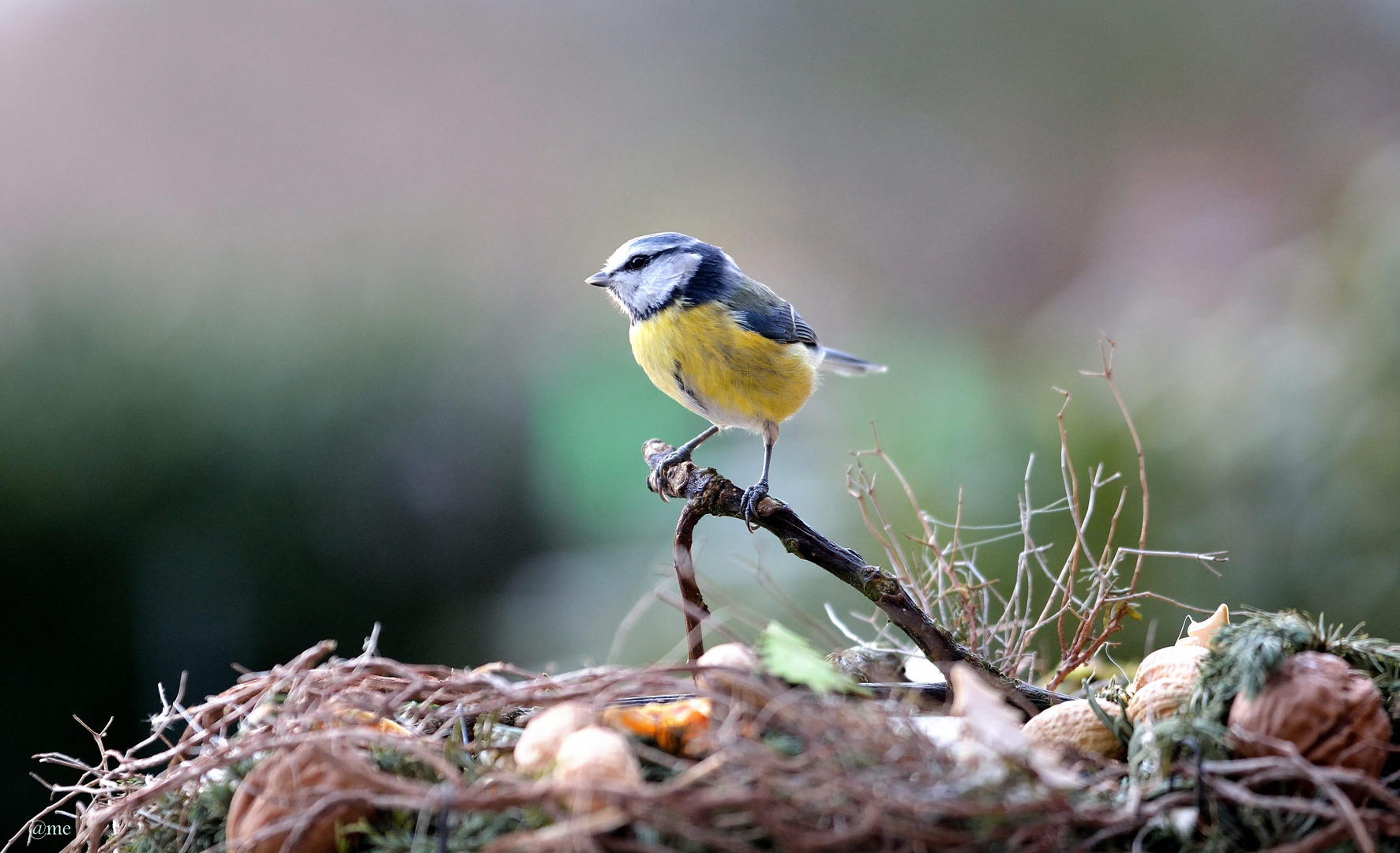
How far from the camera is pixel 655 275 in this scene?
152cm

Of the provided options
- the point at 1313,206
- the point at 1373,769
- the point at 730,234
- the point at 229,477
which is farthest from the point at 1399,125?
the point at 229,477

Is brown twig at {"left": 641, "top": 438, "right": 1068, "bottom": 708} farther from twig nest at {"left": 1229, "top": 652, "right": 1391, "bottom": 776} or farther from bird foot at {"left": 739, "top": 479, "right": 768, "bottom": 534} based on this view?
twig nest at {"left": 1229, "top": 652, "right": 1391, "bottom": 776}

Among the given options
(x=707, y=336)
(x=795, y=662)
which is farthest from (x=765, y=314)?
(x=795, y=662)

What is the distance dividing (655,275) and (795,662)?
1015 mm

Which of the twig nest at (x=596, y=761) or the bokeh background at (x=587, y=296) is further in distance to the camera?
the bokeh background at (x=587, y=296)

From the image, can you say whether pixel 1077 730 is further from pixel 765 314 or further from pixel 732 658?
pixel 765 314

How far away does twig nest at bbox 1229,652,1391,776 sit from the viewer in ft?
2.00

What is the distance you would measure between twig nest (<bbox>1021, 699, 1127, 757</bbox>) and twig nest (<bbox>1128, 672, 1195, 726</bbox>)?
0.07ft

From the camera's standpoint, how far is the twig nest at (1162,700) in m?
0.72

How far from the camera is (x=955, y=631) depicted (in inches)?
42.8
